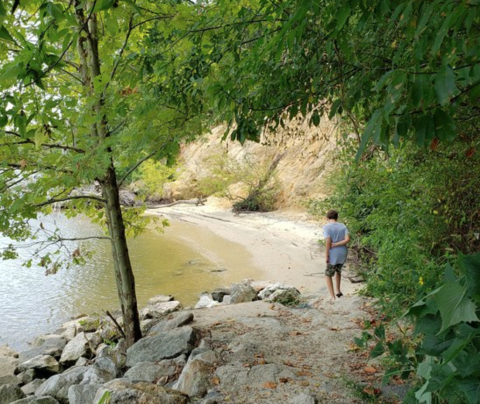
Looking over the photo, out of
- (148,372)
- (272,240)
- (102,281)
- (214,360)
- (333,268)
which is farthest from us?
(272,240)

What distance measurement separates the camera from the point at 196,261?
1536 cm

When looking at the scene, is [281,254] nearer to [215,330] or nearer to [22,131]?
[215,330]

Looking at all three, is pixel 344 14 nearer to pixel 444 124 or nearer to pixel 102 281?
pixel 444 124

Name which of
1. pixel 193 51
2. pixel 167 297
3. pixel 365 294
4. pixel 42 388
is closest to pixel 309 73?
pixel 193 51

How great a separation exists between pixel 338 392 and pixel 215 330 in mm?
2399

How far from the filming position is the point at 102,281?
1375 cm

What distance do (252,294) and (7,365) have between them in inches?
194

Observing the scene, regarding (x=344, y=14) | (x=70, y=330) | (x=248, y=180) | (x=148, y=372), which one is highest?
(x=344, y=14)

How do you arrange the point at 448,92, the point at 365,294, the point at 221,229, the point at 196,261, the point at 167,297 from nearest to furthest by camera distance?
the point at 448,92 < the point at 365,294 < the point at 167,297 < the point at 196,261 < the point at 221,229

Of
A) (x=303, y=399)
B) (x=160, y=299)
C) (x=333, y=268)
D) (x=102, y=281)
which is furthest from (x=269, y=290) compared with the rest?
(x=102, y=281)

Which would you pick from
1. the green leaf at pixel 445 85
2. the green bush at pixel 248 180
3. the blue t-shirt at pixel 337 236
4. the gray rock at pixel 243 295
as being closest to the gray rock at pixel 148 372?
the blue t-shirt at pixel 337 236

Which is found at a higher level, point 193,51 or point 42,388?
point 193,51

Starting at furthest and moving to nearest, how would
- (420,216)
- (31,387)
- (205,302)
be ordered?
(205,302)
(31,387)
(420,216)

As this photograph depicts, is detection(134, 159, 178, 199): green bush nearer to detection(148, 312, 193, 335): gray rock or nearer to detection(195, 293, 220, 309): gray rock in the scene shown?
detection(148, 312, 193, 335): gray rock
